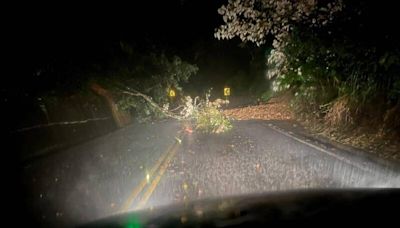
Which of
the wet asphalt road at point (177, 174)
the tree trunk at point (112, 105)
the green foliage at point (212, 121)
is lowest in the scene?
the wet asphalt road at point (177, 174)

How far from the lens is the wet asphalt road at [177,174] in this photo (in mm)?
7676

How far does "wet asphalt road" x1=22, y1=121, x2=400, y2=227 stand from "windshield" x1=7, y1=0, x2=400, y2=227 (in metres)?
0.04

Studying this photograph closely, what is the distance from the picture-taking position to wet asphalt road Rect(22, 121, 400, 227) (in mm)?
7676

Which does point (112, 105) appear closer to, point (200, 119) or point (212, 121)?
point (200, 119)

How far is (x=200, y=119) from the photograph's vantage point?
910 inches

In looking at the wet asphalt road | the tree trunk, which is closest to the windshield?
the wet asphalt road

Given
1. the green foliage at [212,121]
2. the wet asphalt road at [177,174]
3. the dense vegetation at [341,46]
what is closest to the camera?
the wet asphalt road at [177,174]

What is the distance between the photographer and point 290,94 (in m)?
31.2

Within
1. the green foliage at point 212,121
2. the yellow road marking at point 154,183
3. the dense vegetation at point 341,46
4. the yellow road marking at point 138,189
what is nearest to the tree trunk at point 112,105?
the green foliage at point 212,121

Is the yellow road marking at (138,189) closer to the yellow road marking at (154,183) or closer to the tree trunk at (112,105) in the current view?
the yellow road marking at (154,183)

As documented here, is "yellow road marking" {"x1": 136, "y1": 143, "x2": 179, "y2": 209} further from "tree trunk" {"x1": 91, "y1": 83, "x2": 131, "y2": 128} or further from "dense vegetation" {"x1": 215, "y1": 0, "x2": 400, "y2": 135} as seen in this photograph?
"tree trunk" {"x1": 91, "y1": 83, "x2": 131, "y2": 128}

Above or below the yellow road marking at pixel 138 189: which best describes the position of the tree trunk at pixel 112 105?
above

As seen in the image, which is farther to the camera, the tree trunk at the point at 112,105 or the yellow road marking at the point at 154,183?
the tree trunk at the point at 112,105

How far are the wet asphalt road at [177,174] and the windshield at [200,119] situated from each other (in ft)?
0.12
